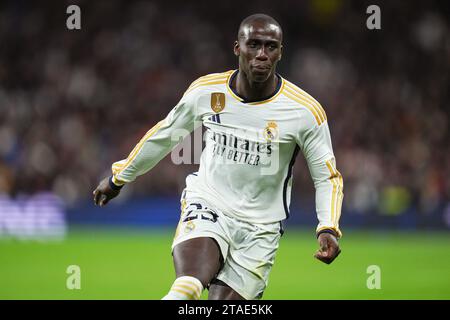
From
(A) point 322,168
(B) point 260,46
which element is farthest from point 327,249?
(B) point 260,46

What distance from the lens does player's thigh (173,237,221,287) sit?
5441mm

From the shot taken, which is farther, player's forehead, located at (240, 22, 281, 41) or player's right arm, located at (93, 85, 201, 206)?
player's right arm, located at (93, 85, 201, 206)

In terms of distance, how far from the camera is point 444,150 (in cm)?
1864

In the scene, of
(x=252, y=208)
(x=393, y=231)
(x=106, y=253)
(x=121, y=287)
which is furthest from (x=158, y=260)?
(x=252, y=208)

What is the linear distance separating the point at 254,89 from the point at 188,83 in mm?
14770

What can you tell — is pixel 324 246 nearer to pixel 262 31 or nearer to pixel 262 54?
pixel 262 54

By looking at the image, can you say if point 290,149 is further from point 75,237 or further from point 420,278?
point 75,237

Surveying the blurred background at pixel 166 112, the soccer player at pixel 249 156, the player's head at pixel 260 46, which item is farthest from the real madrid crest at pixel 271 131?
the blurred background at pixel 166 112

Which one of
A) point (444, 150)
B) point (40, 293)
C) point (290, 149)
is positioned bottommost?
point (40, 293)

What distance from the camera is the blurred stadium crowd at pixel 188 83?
18141 millimetres

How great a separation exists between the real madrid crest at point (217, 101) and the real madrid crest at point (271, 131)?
0.37 m

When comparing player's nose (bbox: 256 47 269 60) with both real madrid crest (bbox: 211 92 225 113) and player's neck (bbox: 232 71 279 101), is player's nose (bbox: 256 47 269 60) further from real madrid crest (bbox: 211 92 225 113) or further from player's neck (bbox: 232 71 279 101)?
real madrid crest (bbox: 211 92 225 113)

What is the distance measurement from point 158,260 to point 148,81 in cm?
865

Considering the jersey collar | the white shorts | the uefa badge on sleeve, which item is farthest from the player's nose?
the uefa badge on sleeve
